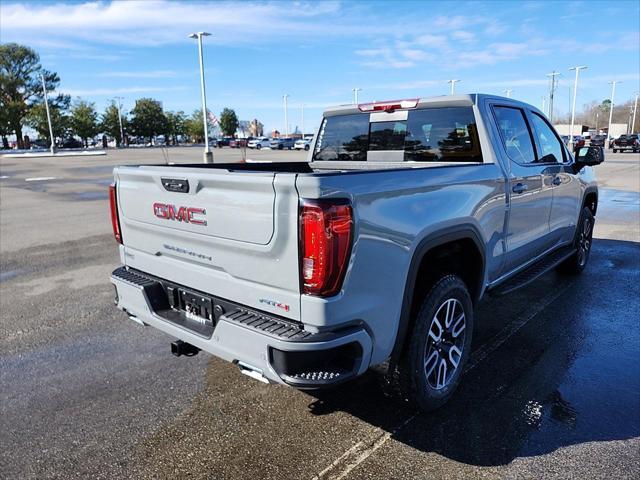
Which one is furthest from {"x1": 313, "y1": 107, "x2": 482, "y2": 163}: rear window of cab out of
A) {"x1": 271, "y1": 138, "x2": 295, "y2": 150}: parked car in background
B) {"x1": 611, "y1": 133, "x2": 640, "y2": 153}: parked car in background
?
{"x1": 271, "y1": 138, "x2": 295, "y2": 150}: parked car in background

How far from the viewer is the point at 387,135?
4.30 metres

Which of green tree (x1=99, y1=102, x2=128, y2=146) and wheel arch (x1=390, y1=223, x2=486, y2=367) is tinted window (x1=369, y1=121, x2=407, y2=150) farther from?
green tree (x1=99, y1=102, x2=128, y2=146)

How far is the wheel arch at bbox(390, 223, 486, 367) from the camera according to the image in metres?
2.76

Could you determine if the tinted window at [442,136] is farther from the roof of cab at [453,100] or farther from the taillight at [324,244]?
the taillight at [324,244]

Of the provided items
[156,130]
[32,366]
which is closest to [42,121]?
[156,130]

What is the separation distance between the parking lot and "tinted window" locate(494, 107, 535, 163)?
1563 mm

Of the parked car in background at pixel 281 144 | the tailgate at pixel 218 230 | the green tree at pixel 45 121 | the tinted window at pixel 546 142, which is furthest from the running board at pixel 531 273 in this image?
the green tree at pixel 45 121

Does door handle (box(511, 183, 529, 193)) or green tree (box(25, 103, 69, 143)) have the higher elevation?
green tree (box(25, 103, 69, 143))

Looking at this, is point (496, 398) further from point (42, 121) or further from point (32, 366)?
point (42, 121)

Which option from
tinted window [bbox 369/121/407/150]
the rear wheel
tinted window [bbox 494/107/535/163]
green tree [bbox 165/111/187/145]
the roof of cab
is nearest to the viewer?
the roof of cab

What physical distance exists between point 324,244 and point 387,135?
230 centimetres

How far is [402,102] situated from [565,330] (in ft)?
8.26

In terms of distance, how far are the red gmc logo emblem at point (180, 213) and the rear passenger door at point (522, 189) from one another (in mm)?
2319

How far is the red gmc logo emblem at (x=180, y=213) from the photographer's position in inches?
110
